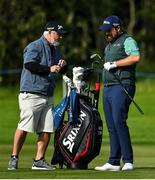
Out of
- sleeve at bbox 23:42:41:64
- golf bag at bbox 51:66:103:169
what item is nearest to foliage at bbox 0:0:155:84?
golf bag at bbox 51:66:103:169

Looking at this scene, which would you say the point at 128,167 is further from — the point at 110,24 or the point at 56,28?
the point at 56,28

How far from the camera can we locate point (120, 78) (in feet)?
41.3

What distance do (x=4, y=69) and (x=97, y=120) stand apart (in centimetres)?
3007

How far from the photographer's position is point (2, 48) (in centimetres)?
4322

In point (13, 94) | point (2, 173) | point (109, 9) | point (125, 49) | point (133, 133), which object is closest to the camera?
point (2, 173)

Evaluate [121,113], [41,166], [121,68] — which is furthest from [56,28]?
[41,166]

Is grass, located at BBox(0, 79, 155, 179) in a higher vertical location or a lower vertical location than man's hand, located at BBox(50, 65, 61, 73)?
lower

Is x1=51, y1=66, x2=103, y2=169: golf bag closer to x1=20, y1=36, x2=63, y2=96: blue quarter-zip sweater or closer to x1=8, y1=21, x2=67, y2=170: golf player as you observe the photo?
x1=8, y1=21, x2=67, y2=170: golf player

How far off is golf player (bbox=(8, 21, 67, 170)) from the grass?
1.07ft

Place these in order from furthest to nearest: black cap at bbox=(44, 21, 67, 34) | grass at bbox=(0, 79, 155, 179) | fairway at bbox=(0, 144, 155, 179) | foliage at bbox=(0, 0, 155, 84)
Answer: foliage at bbox=(0, 0, 155, 84), black cap at bbox=(44, 21, 67, 34), grass at bbox=(0, 79, 155, 179), fairway at bbox=(0, 144, 155, 179)

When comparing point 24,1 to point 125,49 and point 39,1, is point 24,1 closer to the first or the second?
point 39,1

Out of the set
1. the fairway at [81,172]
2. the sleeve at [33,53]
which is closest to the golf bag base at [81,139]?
the fairway at [81,172]

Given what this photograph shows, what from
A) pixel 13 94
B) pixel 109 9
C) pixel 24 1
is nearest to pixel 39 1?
pixel 24 1

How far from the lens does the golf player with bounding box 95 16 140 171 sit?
1252 centimetres
